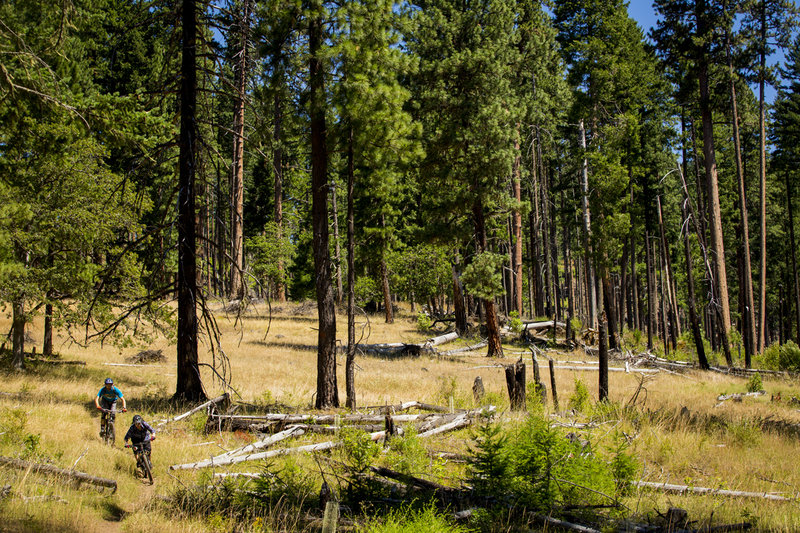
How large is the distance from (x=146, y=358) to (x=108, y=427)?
10.2 m

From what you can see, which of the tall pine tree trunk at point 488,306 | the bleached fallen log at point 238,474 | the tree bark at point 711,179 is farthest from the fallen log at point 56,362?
the tree bark at point 711,179

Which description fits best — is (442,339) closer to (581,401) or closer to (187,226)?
(581,401)

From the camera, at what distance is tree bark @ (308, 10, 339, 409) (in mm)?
12375

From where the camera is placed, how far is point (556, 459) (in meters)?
7.23

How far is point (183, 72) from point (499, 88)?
43.4 ft

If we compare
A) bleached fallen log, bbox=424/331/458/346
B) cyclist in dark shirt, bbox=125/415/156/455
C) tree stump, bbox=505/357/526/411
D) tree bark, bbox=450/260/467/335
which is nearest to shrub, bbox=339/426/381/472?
cyclist in dark shirt, bbox=125/415/156/455

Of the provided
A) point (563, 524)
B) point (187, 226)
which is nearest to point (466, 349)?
point (187, 226)

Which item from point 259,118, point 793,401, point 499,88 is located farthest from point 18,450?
point 499,88

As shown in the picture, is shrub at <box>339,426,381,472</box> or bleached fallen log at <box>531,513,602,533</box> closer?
bleached fallen log at <box>531,513,602,533</box>

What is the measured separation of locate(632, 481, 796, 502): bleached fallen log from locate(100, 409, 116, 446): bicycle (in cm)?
881

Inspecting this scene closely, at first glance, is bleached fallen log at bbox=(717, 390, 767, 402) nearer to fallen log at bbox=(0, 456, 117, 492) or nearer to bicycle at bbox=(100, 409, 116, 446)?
bicycle at bbox=(100, 409, 116, 446)

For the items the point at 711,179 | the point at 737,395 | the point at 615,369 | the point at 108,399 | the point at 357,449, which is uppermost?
the point at 711,179

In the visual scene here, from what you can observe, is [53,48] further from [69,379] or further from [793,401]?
[793,401]

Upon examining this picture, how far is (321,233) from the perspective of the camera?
41.7 ft
